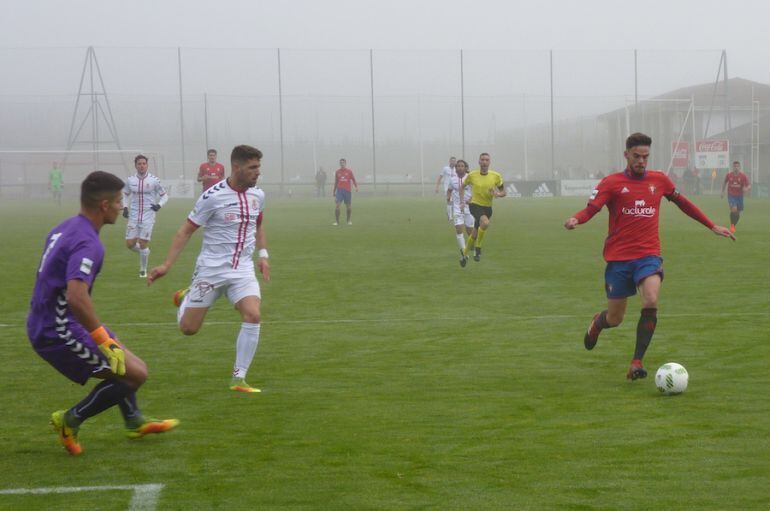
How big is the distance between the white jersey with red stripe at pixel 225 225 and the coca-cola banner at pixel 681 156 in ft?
198

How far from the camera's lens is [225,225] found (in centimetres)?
916

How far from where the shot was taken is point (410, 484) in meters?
6.05

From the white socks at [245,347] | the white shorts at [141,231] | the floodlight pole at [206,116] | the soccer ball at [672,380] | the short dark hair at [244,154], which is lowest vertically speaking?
the soccer ball at [672,380]

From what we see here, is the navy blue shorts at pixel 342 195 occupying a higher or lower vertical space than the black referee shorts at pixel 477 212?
higher

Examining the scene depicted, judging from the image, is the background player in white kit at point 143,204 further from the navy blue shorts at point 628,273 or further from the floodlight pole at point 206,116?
the floodlight pole at point 206,116

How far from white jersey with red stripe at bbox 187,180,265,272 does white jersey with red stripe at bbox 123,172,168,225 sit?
35.5ft

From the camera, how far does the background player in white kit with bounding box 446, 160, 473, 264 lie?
2243 centimetres

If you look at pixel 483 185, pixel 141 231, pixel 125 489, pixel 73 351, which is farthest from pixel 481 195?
pixel 125 489

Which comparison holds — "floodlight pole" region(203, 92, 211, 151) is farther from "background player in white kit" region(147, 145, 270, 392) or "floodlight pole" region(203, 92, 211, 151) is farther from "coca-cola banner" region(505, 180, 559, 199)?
"background player in white kit" region(147, 145, 270, 392)

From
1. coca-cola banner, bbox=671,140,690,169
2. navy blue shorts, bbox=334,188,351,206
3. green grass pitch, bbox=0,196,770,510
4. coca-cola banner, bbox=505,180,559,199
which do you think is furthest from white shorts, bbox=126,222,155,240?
coca-cola banner, bbox=671,140,690,169

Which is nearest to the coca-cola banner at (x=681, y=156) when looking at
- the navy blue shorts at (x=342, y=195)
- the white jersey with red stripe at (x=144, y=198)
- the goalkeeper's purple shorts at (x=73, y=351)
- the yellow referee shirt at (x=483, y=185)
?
the navy blue shorts at (x=342, y=195)

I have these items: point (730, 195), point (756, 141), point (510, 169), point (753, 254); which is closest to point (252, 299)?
point (753, 254)

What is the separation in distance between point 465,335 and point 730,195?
22.6 m

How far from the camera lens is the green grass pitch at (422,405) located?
5.97 metres
